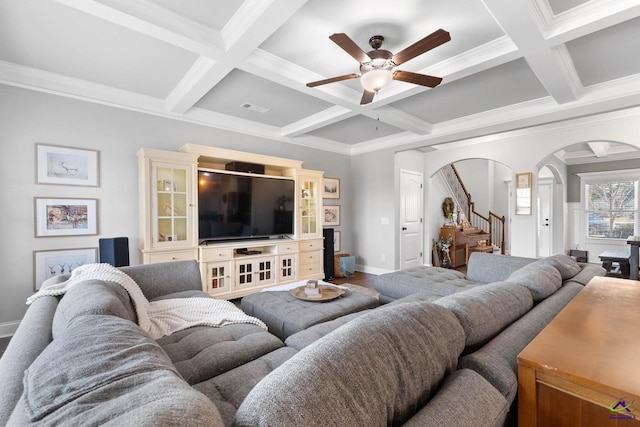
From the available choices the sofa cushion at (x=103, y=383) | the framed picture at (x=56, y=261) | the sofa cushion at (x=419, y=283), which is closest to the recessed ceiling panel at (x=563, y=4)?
the sofa cushion at (x=419, y=283)

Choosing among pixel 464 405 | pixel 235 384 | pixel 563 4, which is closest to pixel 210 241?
pixel 235 384

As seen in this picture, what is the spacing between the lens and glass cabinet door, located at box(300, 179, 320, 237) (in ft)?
15.3

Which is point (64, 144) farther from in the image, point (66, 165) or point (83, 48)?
point (83, 48)

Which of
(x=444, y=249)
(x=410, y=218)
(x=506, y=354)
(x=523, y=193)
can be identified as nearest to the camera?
(x=506, y=354)

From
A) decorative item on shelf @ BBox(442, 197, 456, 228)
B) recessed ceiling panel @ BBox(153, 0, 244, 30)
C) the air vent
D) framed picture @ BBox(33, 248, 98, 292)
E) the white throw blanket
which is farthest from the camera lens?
decorative item on shelf @ BBox(442, 197, 456, 228)

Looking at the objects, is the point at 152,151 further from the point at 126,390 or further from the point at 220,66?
the point at 126,390

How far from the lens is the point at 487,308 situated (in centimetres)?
108

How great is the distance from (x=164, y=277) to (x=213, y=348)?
1311 mm

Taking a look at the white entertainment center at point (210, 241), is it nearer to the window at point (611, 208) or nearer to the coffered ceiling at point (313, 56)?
the coffered ceiling at point (313, 56)

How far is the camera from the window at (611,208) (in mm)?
6301

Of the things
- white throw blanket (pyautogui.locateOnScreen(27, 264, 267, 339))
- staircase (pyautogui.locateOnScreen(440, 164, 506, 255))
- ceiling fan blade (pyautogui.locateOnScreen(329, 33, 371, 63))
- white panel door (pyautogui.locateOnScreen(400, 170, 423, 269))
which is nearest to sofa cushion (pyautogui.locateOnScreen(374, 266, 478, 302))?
white throw blanket (pyautogui.locateOnScreen(27, 264, 267, 339))

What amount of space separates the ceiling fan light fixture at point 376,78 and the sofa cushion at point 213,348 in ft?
6.72

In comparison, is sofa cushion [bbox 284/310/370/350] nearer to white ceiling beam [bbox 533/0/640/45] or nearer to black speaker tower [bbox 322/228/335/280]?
white ceiling beam [bbox 533/0/640/45]

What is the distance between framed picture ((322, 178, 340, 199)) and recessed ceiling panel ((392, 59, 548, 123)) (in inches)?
80.4
